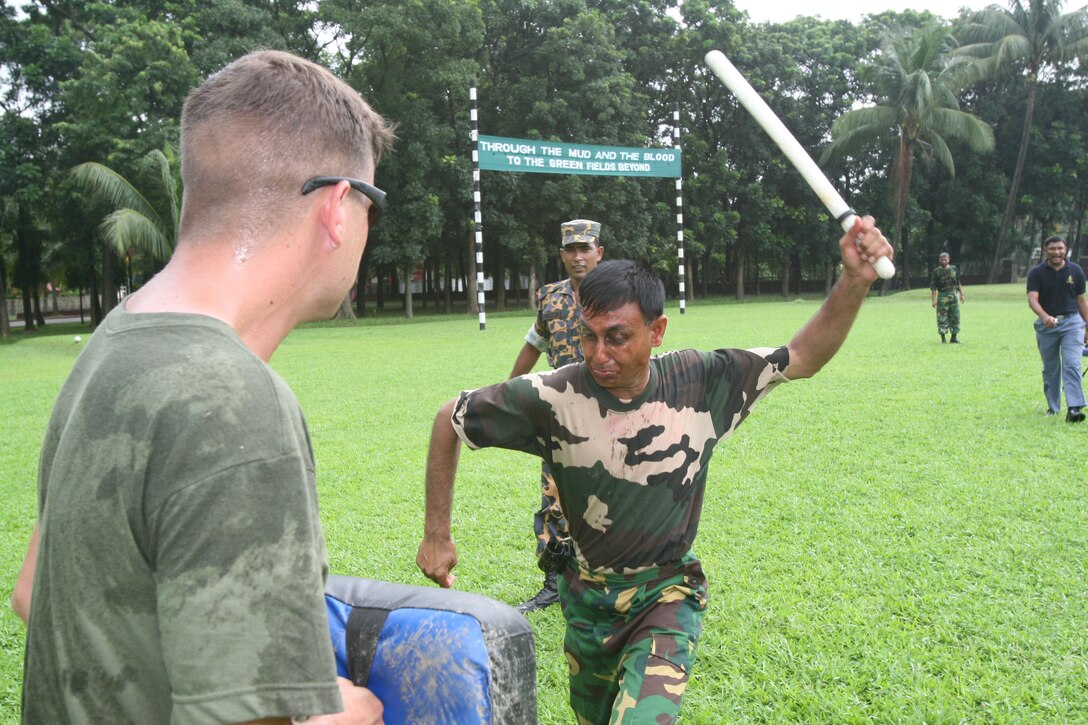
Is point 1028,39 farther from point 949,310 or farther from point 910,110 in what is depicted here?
point 949,310

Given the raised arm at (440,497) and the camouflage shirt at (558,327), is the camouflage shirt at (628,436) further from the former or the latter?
the camouflage shirt at (558,327)

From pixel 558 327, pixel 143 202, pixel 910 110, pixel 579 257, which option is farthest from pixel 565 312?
pixel 910 110

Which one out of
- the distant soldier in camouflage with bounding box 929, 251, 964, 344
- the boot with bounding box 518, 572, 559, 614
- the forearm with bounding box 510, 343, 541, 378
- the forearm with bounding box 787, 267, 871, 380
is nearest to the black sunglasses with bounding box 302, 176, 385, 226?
the forearm with bounding box 787, 267, 871, 380

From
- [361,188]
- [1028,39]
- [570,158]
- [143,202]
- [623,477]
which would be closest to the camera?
[361,188]

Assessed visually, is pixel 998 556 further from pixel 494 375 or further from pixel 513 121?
pixel 513 121

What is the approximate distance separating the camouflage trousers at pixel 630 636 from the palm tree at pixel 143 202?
2256 centimetres

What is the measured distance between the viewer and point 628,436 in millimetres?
2795

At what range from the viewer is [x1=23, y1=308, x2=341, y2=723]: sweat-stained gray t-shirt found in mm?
1044

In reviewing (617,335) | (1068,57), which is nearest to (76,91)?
(617,335)

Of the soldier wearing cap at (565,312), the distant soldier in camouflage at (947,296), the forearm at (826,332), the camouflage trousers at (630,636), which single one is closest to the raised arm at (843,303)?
the forearm at (826,332)

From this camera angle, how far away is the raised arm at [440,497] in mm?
2834

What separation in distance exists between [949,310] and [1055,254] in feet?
24.7

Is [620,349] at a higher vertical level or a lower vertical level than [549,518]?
higher

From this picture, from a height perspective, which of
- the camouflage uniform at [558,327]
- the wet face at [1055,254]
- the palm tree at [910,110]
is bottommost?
the camouflage uniform at [558,327]
